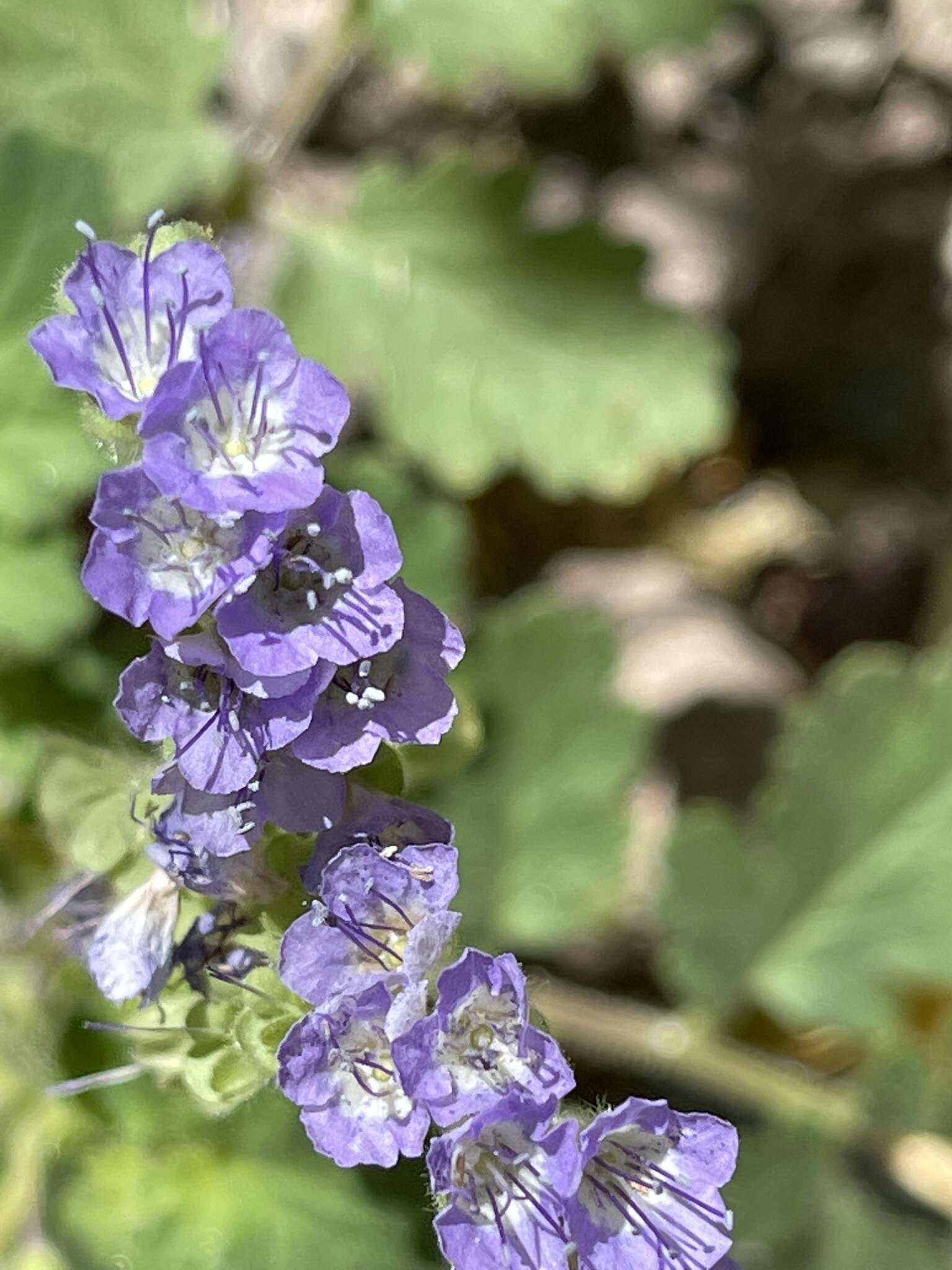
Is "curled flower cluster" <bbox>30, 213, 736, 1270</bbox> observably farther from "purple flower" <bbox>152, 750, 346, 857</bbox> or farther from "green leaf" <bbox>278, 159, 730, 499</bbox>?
"green leaf" <bbox>278, 159, 730, 499</bbox>

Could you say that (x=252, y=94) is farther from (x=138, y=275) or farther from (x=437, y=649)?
(x=437, y=649)

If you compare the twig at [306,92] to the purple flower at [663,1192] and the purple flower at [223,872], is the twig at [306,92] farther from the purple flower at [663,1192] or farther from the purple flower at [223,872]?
the purple flower at [663,1192]

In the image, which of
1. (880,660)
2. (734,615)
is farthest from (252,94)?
(880,660)

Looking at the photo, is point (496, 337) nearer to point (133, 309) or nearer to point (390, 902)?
point (133, 309)

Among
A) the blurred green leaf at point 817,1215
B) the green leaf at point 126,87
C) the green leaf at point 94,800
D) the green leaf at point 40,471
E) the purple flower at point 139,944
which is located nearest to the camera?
the purple flower at point 139,944

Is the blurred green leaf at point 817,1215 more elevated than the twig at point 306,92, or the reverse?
the twig at point 306,92

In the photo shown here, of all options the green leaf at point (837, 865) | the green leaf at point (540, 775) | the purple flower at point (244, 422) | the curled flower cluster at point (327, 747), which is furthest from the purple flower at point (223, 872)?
the green leaf at point (837, 865)

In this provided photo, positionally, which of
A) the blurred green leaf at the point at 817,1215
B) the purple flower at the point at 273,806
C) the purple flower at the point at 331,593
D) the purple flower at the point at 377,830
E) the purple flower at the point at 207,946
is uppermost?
the purple flower at the point at 331,593
